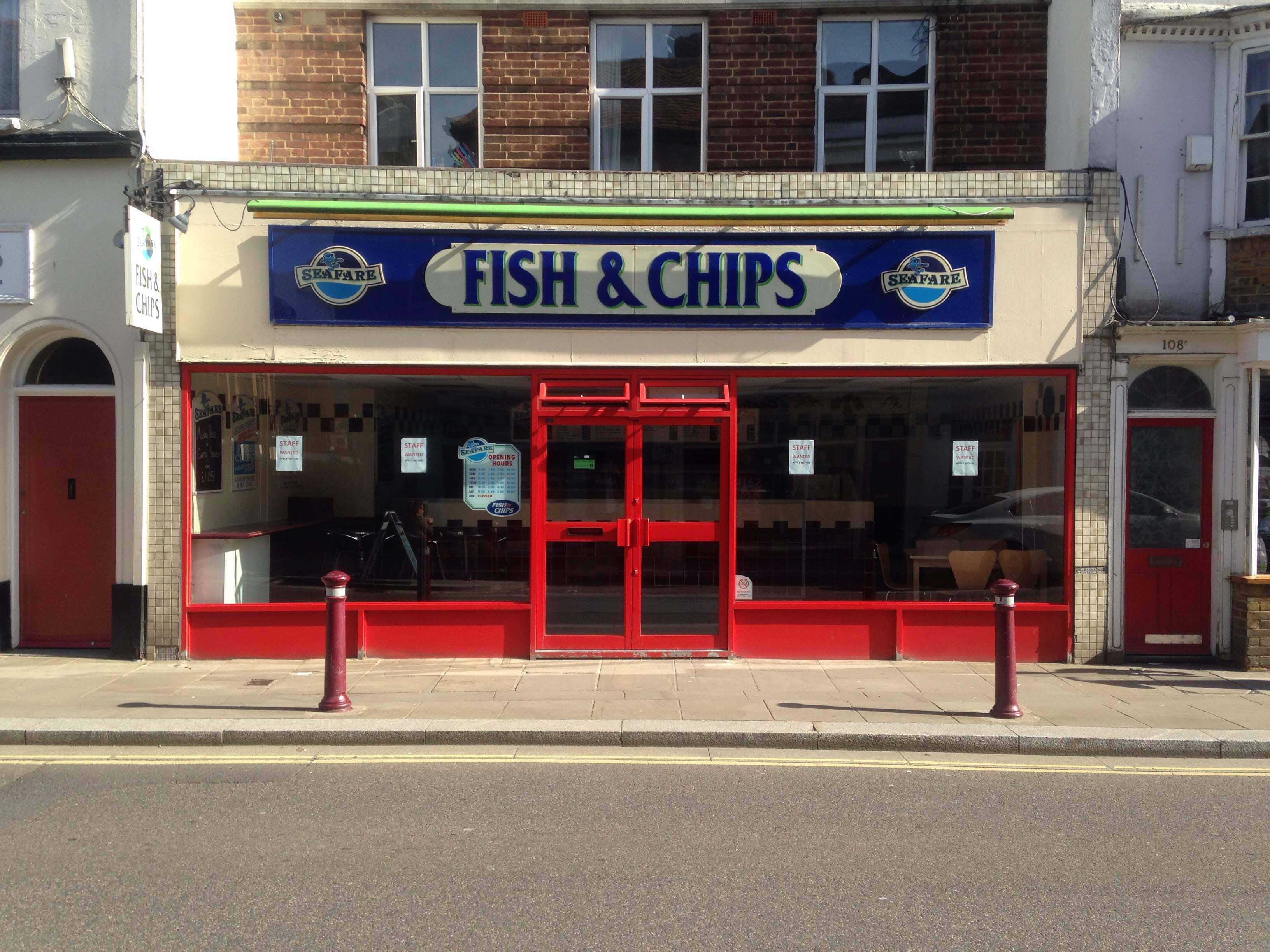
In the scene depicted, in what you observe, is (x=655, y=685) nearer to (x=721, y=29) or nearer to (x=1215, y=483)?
(x=1215, y=483)

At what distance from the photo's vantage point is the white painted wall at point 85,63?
30.3 feet

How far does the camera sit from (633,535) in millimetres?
9641

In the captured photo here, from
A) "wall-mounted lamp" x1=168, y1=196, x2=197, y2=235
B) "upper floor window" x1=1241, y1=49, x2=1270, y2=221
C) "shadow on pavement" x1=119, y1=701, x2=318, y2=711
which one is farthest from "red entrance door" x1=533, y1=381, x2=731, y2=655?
"upper floor window" x1=1241, y1=49, x2=1270, y2=221

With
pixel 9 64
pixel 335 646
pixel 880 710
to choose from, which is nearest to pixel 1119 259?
pixel 880 710

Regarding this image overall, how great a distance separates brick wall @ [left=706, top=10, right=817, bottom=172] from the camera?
1037 cm

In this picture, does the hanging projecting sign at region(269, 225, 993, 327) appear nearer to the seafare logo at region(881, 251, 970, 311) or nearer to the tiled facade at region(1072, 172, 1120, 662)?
the seafare logo at region(881, 251, 970, 311)

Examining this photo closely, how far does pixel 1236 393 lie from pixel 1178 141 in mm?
2407

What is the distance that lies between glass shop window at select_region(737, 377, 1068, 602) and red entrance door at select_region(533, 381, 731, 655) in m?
0.35

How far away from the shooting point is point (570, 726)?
23.7 feet

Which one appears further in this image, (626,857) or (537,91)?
(537,91)

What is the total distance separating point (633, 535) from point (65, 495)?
5.37 m

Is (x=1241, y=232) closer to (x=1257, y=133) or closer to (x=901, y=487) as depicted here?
(x=1257, y=133)

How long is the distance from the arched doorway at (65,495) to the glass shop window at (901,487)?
6014mm

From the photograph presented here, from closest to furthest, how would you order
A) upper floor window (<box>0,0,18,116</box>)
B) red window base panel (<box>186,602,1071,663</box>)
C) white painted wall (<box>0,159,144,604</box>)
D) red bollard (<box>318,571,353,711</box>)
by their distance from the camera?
red bollard (<box>318,571,353,711</box>) < white painted wall (<box>0,159,144,604</box>) < upper floor window (<box>0,0,18,116</box>) < red window base panel (<box>186,602,1071,663</box>)
